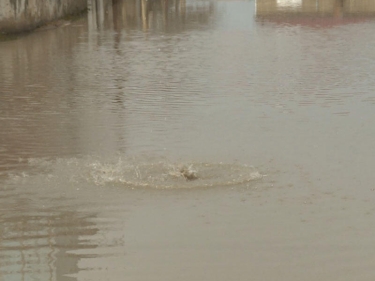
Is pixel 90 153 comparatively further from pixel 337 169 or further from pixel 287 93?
pixel 287 93

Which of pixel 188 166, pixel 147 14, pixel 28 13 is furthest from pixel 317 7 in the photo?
pixel 188 166

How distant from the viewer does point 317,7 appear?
3166cm

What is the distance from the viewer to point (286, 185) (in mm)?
7500

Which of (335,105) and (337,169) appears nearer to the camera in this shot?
(337,169)

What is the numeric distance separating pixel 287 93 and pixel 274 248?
23.2 ft

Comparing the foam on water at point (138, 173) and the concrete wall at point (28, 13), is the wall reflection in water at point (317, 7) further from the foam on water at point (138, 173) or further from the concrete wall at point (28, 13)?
the foam on water at point (138, 173)

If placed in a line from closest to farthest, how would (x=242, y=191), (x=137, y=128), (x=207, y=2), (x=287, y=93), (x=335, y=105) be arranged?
1. (x=242, y=191)
2. (x=137, y=128)
3. (x=335, y=105)
4. (x=287, y=93)
5. (x=207, y=2)

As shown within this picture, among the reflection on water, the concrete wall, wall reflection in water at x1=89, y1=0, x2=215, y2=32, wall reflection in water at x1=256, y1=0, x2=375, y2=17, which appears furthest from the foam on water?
wall reflection in water at x1=256, y1=0, x2=375, y2=17

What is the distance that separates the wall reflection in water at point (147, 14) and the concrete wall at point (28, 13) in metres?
1.15

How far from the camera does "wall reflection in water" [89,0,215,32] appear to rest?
26.6 meters

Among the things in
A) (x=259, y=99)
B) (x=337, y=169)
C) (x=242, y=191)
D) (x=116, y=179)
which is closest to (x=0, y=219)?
(x=116, y=179)

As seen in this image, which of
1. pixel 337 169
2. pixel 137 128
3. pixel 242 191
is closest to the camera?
pixel 242 191

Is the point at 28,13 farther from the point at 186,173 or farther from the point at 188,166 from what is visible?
the point at 186,173

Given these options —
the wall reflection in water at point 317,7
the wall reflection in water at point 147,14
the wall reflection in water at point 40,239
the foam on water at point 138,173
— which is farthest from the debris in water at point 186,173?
the wall reflection in water at point 317,7
